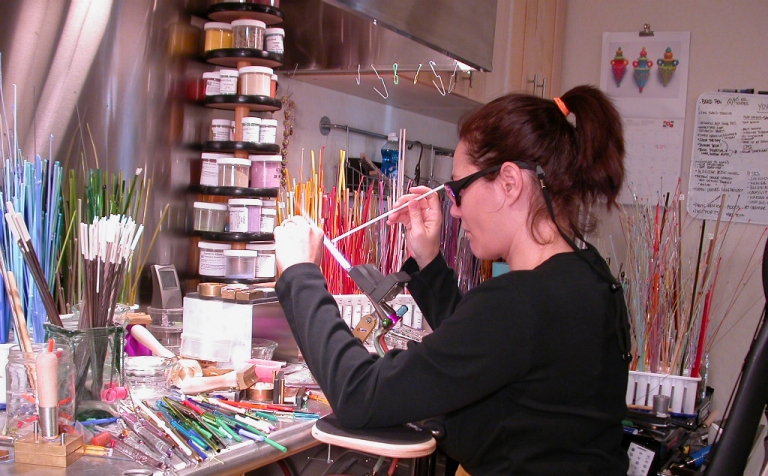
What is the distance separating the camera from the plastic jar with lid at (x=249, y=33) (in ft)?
6.17

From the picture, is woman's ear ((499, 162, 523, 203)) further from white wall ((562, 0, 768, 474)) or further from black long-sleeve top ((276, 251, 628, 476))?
white wall ((562, 0, 768, 474))

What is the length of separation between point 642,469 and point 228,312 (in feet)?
3.69

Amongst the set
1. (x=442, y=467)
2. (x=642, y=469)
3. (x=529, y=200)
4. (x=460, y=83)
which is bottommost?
(x=442, y=467)

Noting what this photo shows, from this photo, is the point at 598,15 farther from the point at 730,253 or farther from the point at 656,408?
the point at 656,408

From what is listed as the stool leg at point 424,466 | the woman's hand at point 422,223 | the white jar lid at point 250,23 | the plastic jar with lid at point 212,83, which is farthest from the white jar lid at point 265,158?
the stool leg at point 424,466

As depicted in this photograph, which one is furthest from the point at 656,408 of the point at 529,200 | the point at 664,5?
the point at 664,5

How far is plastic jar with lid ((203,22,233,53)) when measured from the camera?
1938 millimetres

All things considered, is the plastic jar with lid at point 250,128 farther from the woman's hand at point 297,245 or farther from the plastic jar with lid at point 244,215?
the woman's hand at point 297,245

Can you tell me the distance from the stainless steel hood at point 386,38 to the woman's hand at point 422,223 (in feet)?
1.52

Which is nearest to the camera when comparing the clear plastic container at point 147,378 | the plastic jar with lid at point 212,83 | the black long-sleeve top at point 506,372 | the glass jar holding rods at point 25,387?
the black long-sleeve top at point 506,372

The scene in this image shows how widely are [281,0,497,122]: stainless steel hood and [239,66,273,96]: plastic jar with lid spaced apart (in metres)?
0.27

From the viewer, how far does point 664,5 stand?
11.8 feet

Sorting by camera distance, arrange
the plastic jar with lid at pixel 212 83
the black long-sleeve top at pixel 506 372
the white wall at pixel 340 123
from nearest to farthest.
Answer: the black long-sleeve top at pixel 506 372 → the plastic jar with lid at pixel 212 83 → the white wall at pixel 340 123

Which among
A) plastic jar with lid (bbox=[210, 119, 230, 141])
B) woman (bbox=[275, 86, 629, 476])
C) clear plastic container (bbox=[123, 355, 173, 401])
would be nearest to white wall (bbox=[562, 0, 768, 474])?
plastic jar with lid (bbox=[210, 119, 230, 141])
